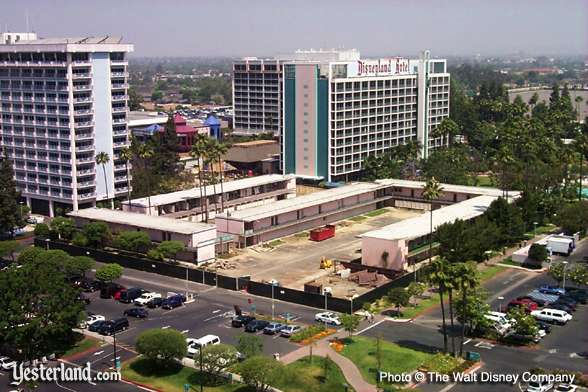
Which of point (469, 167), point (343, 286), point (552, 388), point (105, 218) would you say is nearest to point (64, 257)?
point (105, 218)

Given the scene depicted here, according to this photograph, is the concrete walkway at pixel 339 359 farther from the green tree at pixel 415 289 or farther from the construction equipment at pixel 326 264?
the construction equipment at pixel 326 264

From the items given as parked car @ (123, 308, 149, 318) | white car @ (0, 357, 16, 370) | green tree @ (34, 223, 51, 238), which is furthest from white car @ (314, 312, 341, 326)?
green tree @ (34, 223, 51, 238)

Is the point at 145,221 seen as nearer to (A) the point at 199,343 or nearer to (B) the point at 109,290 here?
(B) the point at 109,290

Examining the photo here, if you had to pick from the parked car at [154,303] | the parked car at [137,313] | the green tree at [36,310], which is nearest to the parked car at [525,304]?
the parked car at [154,303]

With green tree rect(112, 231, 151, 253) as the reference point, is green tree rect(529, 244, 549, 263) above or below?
below

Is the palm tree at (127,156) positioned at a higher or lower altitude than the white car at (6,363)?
higher

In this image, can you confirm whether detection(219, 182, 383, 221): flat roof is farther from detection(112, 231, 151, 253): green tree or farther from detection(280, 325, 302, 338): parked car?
detection(280, 325, 302, 338): parked car
